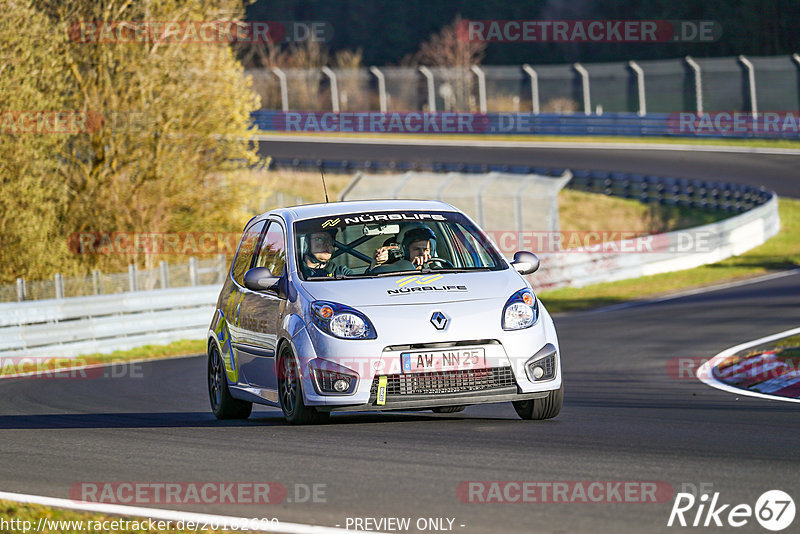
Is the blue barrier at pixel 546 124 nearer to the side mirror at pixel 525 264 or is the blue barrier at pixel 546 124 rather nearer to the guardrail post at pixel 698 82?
the guardrail post at pixel 698 82

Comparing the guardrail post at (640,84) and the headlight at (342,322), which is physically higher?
the guardrail post at (640,84)

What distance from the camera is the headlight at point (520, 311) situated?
861 centimetres

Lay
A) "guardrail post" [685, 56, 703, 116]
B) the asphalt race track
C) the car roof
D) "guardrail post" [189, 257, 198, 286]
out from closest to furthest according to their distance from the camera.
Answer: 1. the asphalt race track
2. the car roof
3. "guardrail post" [189, 257, 198, 286]
4. "guardrail post" [685, 56, 703, 116]

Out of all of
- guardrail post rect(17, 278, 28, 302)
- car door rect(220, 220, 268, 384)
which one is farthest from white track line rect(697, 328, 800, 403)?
guardrail post rect(17, 278, 28, 302)

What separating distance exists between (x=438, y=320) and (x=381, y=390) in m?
0.62

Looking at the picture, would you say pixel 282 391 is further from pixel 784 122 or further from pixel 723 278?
pixel 784 122

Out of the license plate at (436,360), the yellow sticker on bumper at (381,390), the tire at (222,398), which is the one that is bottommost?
the tire at (222,398)

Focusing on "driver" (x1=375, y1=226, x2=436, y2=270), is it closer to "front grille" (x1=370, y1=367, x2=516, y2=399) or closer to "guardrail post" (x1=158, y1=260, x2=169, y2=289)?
"front grille" (x1=370, y1=367, x2=516, y2=399)

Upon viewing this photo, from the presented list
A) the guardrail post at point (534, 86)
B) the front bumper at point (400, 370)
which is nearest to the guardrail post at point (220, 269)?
the front bumper at point (400, 370)

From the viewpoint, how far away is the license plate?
835cm

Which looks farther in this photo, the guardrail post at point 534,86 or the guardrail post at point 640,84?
the guardrail post at point 534,86

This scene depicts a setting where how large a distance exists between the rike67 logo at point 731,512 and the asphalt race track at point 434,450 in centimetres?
5

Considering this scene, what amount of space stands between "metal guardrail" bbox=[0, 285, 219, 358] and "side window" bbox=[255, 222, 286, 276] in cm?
1048

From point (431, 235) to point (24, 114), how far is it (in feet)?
61.5
